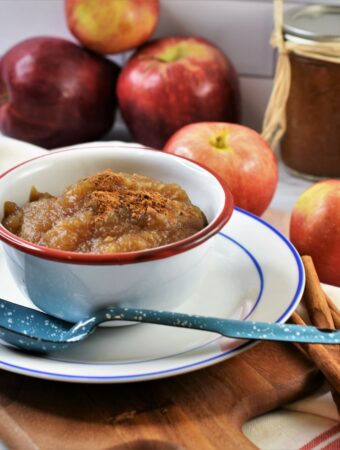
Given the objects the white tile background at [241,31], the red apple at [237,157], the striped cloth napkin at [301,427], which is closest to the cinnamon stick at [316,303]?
the striped cloth napkin at [301,427]

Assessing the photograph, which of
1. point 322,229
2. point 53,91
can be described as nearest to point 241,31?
point 53,91

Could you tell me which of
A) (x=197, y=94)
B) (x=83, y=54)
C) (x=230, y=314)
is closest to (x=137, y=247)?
(x=230, y=314)

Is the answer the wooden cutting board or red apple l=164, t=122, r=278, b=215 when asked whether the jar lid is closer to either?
red apple l=164, t=122, r=278, b=215

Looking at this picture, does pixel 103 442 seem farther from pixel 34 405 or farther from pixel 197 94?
pixel 197 94

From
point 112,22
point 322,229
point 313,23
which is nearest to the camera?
point 322,229

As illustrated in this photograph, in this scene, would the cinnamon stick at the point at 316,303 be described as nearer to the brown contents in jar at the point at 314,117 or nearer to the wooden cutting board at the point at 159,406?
the wooden cutting board at the point at 159,406

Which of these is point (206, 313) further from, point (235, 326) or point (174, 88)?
point (174, 88)
